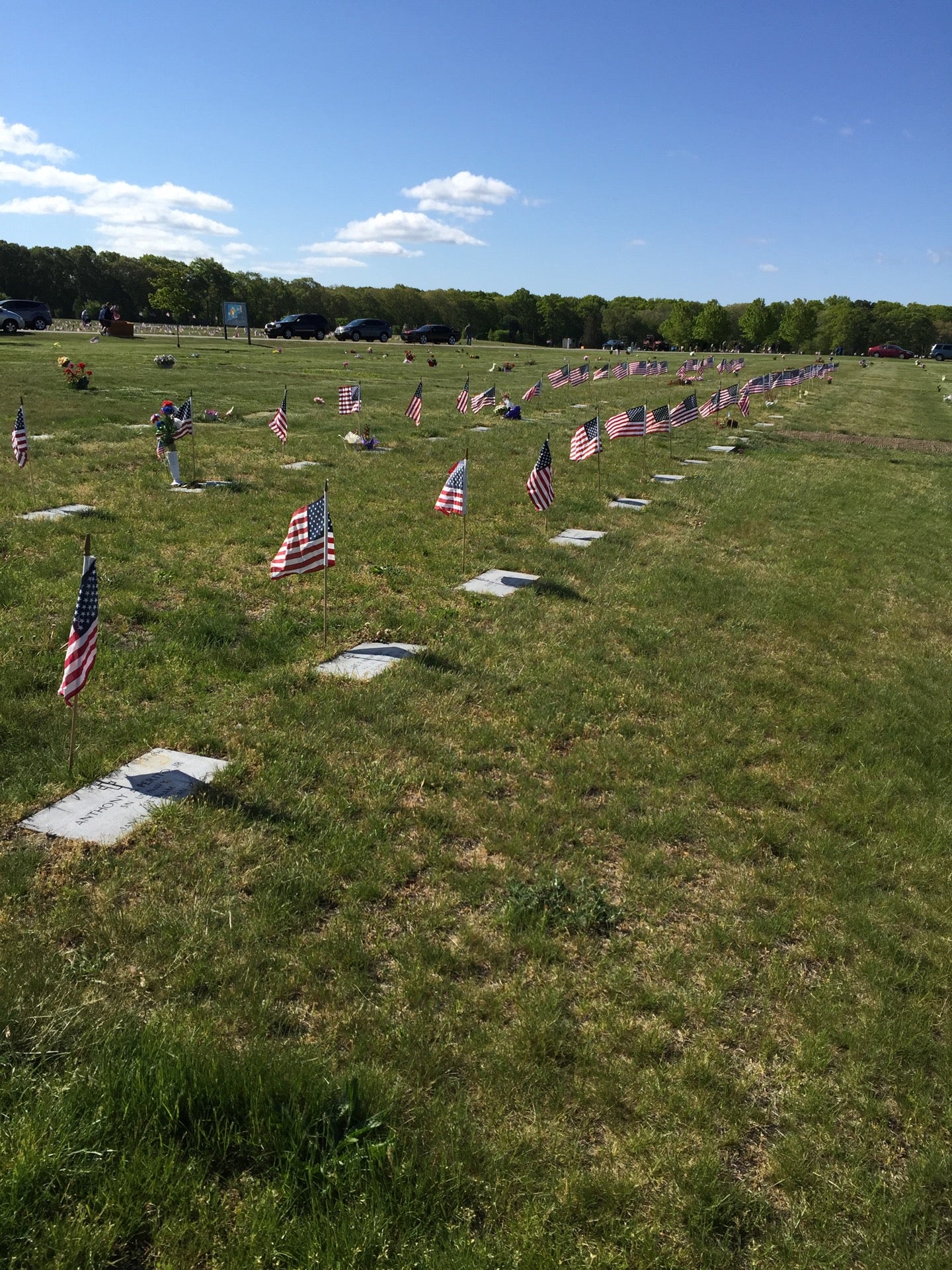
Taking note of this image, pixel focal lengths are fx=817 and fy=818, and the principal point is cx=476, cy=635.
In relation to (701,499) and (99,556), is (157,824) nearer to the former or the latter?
(99,556)

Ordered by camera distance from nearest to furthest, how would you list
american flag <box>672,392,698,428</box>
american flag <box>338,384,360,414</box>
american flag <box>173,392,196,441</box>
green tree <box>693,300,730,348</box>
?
1. american flag <box>173,392,196,441</box>
2. american flag <box>338,384,360,414</box>
3. american flag <box>672,392,698,428</box>
4. green tree <box>693,300,730,348</box>

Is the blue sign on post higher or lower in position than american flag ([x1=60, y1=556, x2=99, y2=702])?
higher

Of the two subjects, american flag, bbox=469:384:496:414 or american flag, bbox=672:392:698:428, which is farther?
american flag, bbox=469:384:496:414

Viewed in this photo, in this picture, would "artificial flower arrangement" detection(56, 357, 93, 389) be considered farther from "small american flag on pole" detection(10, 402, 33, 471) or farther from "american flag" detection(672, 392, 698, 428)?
"american flag" detection(672, 392, 698, 428)

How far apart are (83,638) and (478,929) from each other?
2732mm

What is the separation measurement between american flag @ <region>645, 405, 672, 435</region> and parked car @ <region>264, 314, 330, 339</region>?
141 feet

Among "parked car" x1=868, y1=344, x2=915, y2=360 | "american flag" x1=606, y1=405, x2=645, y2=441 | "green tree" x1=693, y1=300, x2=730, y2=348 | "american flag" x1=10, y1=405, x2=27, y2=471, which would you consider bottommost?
"american flag" x1=10, y1=405, x2=27, y2=471

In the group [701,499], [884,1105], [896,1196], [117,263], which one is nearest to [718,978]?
[884,1105]

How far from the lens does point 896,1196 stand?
270 centimetres

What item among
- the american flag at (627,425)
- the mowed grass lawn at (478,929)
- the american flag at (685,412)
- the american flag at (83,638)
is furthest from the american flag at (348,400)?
the american flag at (83,638)

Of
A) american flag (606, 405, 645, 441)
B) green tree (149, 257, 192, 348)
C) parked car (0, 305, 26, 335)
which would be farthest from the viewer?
green tree (149, 257, 192, 348)

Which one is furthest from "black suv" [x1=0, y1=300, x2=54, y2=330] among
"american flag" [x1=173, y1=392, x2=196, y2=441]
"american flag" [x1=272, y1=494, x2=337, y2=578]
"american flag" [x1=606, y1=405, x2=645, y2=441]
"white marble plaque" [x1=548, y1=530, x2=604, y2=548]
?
"american flag" [x1=272, y1=494, x2=337, y2=578]

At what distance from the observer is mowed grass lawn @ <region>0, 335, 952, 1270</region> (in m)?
2.56

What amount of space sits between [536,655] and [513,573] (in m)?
2.37
